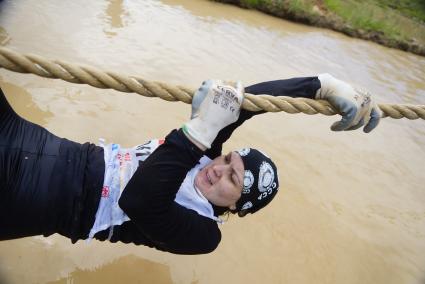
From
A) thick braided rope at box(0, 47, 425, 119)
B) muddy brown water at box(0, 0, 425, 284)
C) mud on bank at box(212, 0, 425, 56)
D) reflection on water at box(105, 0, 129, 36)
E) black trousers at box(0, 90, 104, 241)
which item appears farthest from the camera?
mud on bank at box(212, 0, 425, 56)

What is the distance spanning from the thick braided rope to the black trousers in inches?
11.3

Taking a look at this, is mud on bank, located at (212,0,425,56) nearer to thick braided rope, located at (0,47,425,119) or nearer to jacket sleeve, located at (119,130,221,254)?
thick braided rope, located at (0,47,425,119)

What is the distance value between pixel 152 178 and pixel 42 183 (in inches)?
15.8

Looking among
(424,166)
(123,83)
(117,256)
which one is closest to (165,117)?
(117,256)

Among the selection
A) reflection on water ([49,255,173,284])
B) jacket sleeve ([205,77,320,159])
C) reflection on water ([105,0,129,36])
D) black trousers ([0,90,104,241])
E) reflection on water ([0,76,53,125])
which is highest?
jacket sleeve ([205,77,320,159])

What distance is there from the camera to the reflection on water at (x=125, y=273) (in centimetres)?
182

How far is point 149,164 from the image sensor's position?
3.90 feet

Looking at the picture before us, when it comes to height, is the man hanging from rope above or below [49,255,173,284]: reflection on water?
above

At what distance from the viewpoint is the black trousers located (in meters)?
1.22

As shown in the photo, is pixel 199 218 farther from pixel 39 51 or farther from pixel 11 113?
pixel 39 51

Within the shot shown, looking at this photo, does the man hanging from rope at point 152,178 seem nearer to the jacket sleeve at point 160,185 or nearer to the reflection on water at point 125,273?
the jacket sleeve at point 160,185

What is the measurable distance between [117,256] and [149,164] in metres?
1.00

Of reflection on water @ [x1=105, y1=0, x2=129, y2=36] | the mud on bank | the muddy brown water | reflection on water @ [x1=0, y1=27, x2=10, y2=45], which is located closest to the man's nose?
the muddy brown water

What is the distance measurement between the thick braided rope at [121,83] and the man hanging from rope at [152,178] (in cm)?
6
